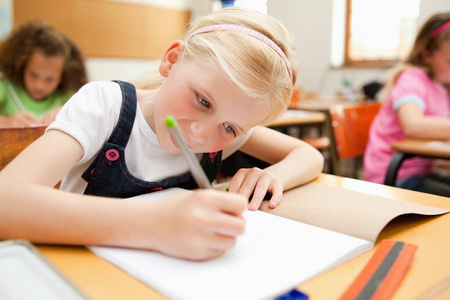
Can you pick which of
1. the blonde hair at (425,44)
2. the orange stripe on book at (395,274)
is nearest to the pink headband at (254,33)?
the orange stripe on book at (395,274)

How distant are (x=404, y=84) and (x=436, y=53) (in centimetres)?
18

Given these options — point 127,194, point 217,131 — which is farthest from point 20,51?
point 217,131

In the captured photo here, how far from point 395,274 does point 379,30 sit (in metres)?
4.34

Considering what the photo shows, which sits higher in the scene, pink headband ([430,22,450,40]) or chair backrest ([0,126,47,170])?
pink headband ([430,22,450,40])

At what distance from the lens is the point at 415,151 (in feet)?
4.04

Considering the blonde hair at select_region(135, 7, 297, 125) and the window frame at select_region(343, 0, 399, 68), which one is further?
the window frame at select_region(343, 0, 399, 68)

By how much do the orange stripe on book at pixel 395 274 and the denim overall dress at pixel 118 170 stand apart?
44 cm

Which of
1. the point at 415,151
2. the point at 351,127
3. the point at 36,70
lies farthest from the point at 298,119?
the point at 36,70

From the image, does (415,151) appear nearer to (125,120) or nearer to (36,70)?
(125,120)

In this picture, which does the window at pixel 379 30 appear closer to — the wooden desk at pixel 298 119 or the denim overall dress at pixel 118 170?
the wooden desk at pixel 298 119

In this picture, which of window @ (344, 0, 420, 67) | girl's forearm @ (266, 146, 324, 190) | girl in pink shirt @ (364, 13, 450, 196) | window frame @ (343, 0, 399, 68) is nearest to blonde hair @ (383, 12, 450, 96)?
girl in pink shirt @ (364, 13, 450, 196)

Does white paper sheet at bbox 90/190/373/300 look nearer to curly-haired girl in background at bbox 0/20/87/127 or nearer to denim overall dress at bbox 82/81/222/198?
denim overall dress at bbox 82/81/222/198

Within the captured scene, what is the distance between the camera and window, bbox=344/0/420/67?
3.96 metres

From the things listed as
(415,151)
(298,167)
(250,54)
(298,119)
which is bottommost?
(298,119)
